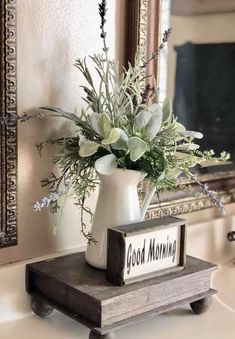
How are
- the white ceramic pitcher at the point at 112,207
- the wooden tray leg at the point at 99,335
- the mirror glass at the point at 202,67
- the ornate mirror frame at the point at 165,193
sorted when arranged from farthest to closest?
1. the mirror glass at the point at 202,67
2. the ornate mirror frame at the point at 165,193
3. the white ceramic pitcher at the point at 112,207
4. the wooden tray leg at the point at 99,335

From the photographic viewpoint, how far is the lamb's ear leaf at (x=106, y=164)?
878mm

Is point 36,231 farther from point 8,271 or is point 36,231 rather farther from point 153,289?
point 153,289

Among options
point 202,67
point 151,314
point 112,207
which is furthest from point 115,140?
point 202,67

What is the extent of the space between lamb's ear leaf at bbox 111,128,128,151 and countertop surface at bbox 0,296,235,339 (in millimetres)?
303

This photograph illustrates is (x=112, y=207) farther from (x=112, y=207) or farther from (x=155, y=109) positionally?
(x=155, y=109)

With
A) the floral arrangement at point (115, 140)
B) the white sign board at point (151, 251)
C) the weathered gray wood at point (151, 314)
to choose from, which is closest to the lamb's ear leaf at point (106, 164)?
the floral arrangement at point (115, 140)

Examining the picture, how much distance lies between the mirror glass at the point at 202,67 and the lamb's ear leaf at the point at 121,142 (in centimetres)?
37

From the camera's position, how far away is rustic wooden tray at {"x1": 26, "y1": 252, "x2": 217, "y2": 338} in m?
0.85

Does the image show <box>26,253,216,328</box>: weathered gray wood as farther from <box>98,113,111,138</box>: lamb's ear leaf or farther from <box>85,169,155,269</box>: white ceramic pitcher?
<box>98,113,111,138</box>: lamb's ear leaf

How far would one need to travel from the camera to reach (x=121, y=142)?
2.89 feet

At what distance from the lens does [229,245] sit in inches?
54.1

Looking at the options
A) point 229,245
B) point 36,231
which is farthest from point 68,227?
point 229,245

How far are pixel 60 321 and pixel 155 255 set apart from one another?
0.20 meters

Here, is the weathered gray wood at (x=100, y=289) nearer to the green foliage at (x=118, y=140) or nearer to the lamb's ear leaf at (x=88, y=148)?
the green foliage at (x=118, y=140)
